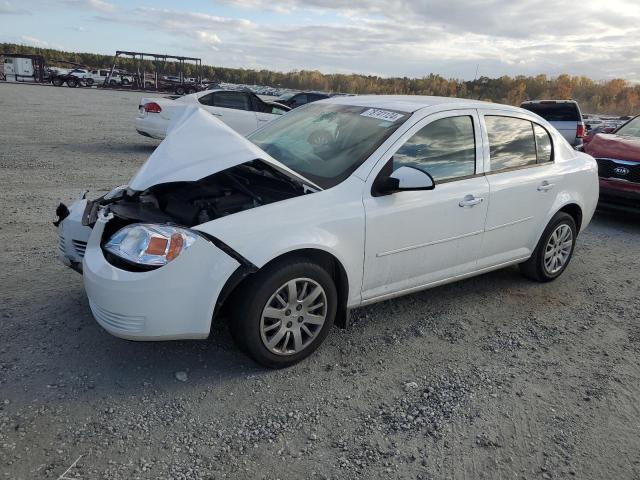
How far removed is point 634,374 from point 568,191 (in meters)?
1.92

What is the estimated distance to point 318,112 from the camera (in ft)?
14.3

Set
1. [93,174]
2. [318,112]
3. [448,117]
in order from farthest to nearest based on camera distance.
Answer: [93,174] < [318,112] < [448,117]

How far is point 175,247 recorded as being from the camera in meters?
2.84

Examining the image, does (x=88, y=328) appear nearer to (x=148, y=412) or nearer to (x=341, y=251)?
(x=148, y=412)

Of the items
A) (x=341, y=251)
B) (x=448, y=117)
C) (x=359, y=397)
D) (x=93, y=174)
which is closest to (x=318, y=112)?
(x=448, y=117)

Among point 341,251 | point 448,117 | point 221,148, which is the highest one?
point 448,117

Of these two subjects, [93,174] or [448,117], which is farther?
[93,174]

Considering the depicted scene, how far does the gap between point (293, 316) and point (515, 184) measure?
2.30m

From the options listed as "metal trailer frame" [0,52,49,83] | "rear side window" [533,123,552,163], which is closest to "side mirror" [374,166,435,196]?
"rear side window" [533,123,552,163]

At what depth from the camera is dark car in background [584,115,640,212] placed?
7309 millimetres

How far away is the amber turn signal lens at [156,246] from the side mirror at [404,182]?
138 centimetres

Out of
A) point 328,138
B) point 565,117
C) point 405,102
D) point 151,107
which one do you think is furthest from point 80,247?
point 565,117

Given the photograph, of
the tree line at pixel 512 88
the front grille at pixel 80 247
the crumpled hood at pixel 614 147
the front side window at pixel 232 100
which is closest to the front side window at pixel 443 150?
the front grille at pixel 80 247

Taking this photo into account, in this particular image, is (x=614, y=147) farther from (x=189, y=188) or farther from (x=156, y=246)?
(x=156, y=246)
